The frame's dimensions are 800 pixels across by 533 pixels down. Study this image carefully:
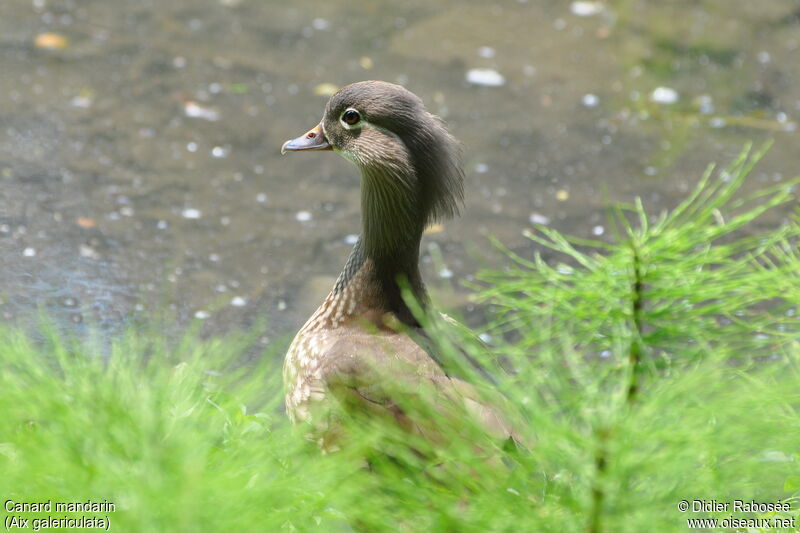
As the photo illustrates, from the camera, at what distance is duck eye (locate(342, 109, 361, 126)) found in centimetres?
327

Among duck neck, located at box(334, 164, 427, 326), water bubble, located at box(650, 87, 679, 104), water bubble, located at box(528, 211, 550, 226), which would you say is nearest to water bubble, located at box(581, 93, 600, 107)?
water bubble, located at box(650, 87, 679, 104)

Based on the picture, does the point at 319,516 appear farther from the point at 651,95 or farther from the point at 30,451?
the point at 651,95

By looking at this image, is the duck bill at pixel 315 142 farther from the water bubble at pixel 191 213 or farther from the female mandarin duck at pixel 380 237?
the water bubble at pixel 191 213

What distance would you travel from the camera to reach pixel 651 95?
6230mm

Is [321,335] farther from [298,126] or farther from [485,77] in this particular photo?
[485,77]

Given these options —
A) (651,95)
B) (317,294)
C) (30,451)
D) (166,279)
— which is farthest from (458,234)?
(30,451)

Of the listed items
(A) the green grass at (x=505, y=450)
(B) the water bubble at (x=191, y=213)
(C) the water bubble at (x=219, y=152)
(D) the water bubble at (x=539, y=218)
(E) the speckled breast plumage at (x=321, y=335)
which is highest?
(A) the green grass at (x=505, y=450)

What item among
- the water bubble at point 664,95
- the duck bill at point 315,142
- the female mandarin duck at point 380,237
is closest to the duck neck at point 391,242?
the female mandarin duck at point 380,237

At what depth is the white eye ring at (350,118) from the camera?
3.27 meters

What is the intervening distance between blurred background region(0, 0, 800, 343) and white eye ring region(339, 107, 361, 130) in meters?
0.98

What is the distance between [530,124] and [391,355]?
3.42 meters

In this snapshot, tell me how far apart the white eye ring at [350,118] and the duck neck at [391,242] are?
18cm

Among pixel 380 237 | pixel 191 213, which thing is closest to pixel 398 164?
pixel 380 237

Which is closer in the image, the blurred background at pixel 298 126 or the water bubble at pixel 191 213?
the blurred background at pixel 298 126
